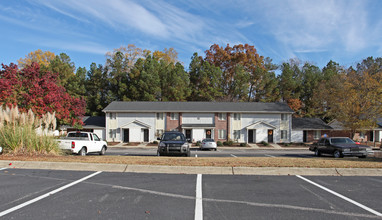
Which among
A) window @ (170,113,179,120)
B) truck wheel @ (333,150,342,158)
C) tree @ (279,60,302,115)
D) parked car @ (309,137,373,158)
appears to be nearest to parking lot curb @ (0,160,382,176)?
parked car @ (309,137,373,158)

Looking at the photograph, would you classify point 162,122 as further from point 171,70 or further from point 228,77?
point 228,77

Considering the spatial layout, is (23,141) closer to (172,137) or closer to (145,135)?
(172,137)

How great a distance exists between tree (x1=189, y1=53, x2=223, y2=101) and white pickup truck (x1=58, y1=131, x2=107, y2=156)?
113 feet

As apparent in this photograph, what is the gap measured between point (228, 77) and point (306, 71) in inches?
590

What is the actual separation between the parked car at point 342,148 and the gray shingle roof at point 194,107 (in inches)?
884

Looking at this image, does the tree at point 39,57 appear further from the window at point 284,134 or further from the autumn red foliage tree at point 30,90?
the window at point 284,134

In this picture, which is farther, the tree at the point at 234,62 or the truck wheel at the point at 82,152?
the tree at the point at 234,62

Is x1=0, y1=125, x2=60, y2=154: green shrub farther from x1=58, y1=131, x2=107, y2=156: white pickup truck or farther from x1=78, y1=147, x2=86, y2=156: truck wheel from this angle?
x1=78, y1=147, x2=86, y2=156: truck wheel

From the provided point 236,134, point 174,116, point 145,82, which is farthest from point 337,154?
point 145,82

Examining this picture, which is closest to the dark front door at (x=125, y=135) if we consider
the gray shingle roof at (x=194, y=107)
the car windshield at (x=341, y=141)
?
the gray shingle roof at (x=194, y=107)

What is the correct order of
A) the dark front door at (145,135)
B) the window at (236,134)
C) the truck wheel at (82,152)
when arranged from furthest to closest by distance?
the window at (236,134), the dark front door at (145,135), the truck wheel at (82,152)

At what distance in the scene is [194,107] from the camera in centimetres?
4416

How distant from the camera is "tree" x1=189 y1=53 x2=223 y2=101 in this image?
52650 mm

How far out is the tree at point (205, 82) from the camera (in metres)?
52.7
